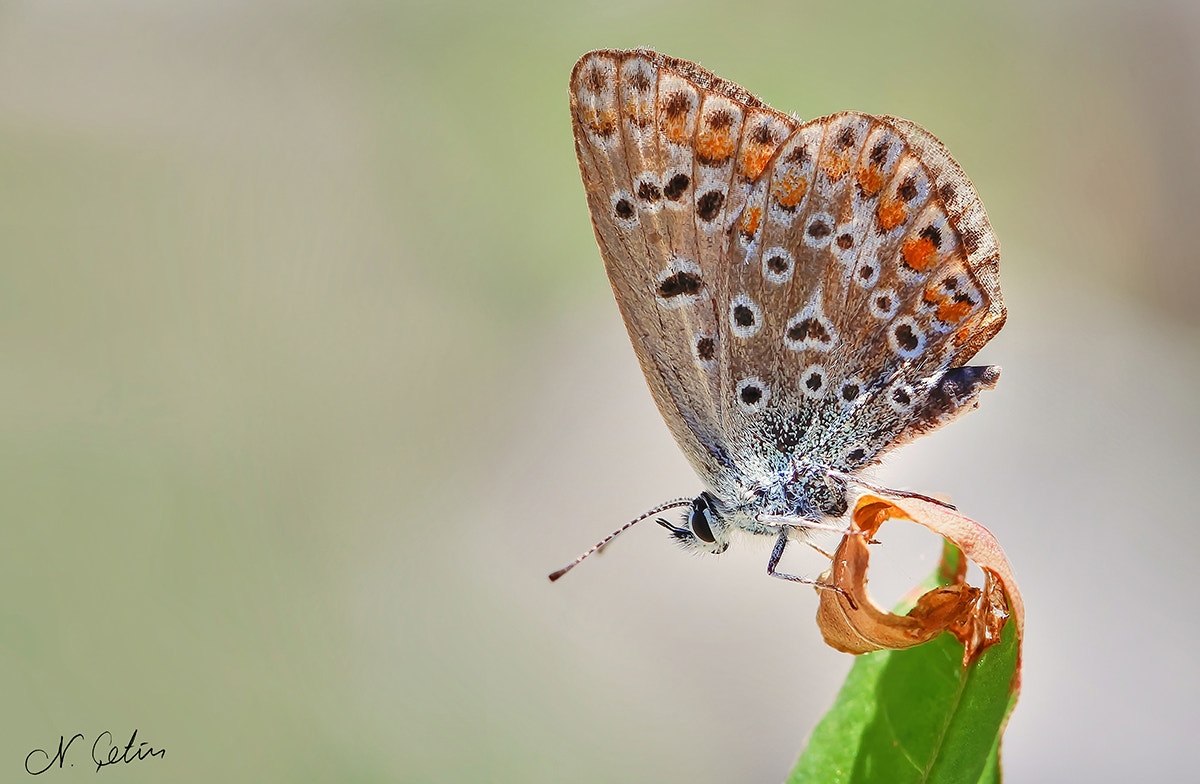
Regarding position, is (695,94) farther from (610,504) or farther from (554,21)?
(554,21)

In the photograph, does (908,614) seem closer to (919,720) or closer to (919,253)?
(919,720)

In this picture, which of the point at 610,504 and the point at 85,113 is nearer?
the point at 610,504

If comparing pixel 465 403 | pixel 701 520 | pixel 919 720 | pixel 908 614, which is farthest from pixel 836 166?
pixel 465 403

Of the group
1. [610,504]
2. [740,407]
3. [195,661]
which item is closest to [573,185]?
[610,504]

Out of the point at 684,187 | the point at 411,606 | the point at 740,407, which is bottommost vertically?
the point at 411,606
